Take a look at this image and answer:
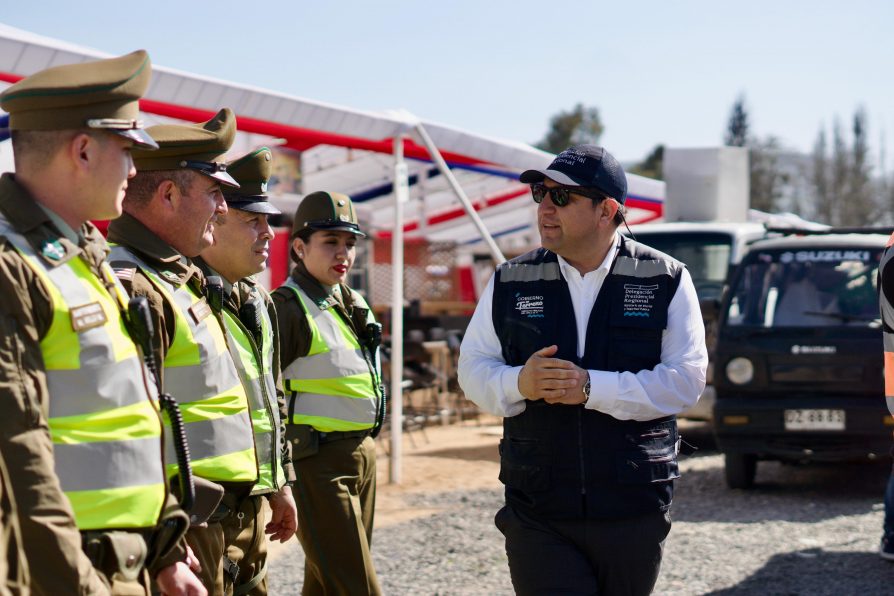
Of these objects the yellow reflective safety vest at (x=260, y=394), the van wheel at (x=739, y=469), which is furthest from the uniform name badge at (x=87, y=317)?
the van wheel at (x=739, y=469)

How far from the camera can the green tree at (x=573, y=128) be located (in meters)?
59.6

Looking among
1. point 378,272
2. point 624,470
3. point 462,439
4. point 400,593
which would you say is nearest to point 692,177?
point 462,439

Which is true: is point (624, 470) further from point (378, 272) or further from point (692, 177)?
point (378, 272)

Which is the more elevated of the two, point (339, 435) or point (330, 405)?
point (330, 405)

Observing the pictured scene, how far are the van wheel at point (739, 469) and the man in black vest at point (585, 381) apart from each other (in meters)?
5.97

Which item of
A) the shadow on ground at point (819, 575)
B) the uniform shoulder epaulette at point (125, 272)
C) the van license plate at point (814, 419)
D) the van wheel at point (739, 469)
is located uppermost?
the uniform shoulder epaulette at point (125, 272)

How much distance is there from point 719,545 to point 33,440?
6118 mm

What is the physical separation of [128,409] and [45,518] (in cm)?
36

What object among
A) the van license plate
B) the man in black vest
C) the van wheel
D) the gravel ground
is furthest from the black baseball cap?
the van wheel

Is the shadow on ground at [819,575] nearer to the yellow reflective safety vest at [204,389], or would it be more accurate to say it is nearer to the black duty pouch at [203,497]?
the yellow reflective safety vest at [204,389]

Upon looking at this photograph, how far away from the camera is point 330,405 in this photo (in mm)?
4895

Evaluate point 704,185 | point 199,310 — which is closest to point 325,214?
point 199,310

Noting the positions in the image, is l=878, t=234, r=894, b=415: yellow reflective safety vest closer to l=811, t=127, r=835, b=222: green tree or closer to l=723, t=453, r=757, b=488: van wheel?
l=723, t=453, r=757, b=488: van wheel

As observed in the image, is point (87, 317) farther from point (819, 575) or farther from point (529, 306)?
point (819, 575)
